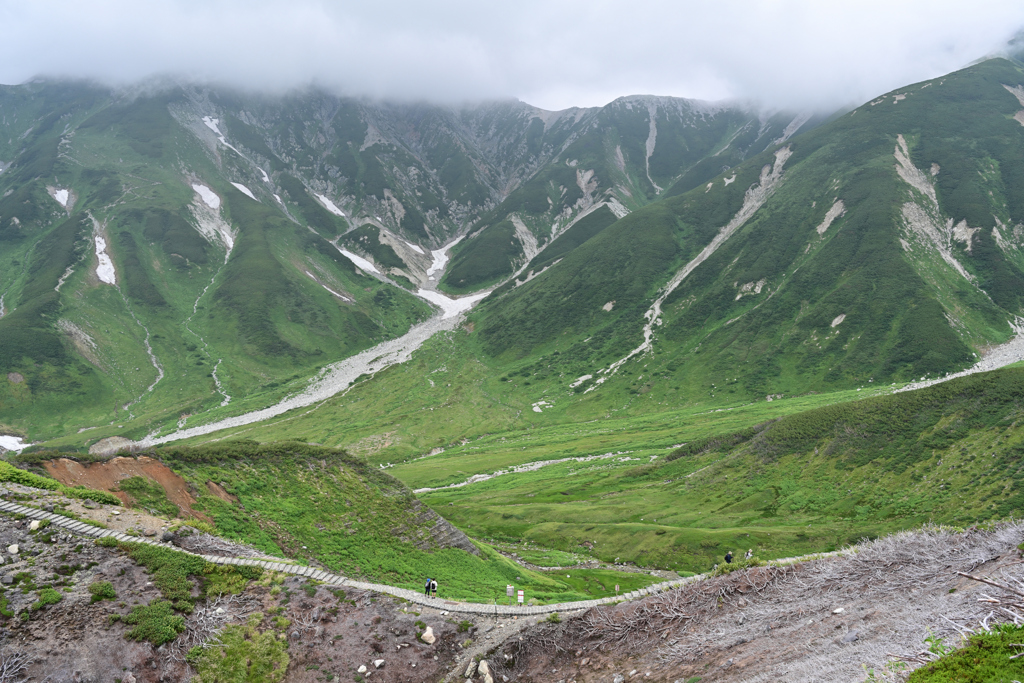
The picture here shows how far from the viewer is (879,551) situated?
60.0 feet

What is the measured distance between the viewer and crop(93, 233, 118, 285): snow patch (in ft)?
598

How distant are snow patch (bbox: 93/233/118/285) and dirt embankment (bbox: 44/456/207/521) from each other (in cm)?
20357

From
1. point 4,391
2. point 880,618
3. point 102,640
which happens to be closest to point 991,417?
point 880,618

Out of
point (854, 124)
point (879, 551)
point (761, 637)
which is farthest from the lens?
point (854, 124)

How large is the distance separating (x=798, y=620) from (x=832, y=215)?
182 m

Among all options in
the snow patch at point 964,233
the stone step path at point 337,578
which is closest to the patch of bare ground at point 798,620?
the stone step path at point 337,578

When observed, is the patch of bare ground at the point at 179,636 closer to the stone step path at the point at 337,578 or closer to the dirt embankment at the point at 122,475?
the stone step path at the point at 337,578

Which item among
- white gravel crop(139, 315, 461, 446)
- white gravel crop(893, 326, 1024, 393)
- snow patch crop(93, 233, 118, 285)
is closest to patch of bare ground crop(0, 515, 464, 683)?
white gravel crop(893, 326, 1024, 393)

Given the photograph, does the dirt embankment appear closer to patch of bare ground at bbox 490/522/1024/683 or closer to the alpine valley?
the alpine valley

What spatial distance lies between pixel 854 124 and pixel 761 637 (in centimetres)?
25017

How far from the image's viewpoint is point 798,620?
52.1ft

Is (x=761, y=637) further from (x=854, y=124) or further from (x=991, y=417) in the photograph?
(x=854, y=124)

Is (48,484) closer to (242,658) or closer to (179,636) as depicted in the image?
(179,636)

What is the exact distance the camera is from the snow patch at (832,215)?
157m
